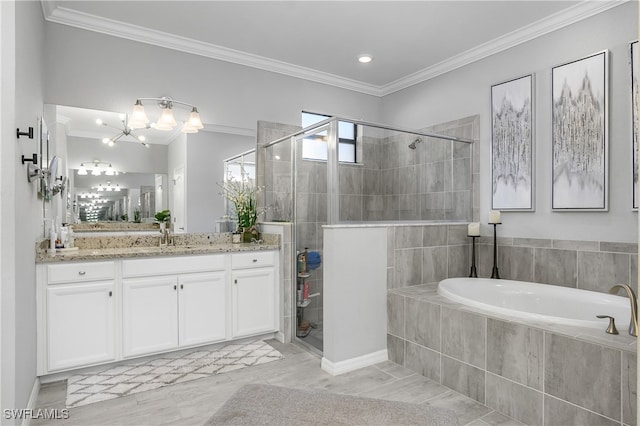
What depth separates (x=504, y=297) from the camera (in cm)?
317

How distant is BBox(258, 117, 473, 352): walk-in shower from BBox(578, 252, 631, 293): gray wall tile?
1.07m

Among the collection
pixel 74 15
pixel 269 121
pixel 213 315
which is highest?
pixel 74 15

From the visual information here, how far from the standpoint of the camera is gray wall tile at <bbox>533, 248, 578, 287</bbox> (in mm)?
2984

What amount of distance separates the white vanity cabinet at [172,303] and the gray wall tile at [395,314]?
1367 mm

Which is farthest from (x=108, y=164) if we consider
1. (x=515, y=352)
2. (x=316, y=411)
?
(x=515, y=352)

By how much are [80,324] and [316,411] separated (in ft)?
5.66

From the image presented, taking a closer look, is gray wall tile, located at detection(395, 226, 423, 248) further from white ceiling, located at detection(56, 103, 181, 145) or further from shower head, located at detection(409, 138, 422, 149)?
white ceiling, located at detection(56, 103, 181, 145)

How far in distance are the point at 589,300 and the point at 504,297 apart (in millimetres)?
608

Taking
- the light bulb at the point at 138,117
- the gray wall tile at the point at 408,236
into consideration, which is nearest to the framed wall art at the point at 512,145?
the gray wall tile at the point at 408,236

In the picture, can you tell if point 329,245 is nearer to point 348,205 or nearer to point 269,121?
point 348,205

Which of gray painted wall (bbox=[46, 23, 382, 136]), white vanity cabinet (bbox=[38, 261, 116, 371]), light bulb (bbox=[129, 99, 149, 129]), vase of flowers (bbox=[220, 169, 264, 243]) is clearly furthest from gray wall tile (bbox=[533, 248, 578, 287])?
light bulb (bbox=[129, 99, 149, 129])

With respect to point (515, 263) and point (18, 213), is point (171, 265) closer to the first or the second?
point (18, 213)

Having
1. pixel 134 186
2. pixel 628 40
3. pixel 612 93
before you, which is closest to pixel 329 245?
pixel 134 186

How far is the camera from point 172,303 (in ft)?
9.62
